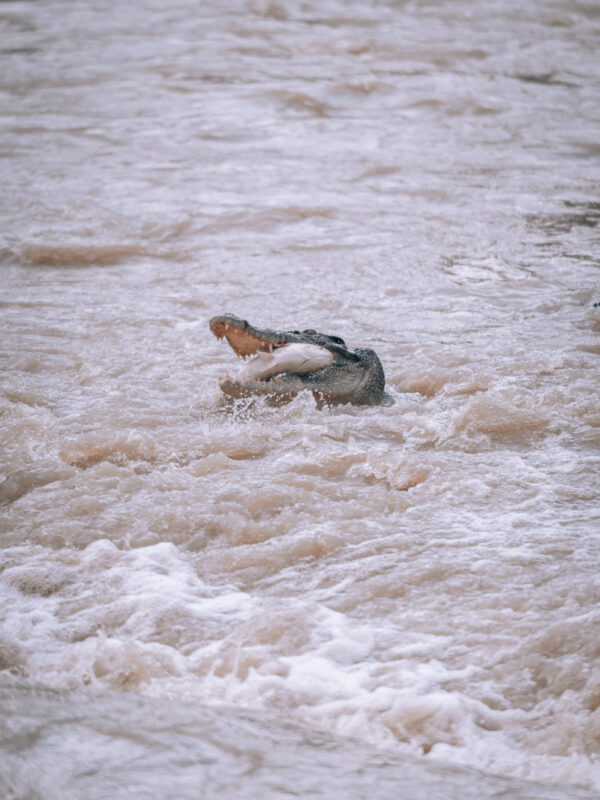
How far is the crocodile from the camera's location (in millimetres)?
4805

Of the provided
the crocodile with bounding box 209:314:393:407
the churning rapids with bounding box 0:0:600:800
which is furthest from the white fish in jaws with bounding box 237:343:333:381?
the churning rapids with bounding box 0:0:600:800

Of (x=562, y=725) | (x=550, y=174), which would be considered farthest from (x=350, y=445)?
(x=550, y=174)

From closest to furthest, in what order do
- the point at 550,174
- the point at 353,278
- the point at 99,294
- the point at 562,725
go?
the point at 562,725 → the point at 99,294 → the point at 353,278 → the point at 550,174

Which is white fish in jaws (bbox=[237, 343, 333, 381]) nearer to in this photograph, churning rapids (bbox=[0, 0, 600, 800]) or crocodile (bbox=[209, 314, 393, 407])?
crocodile (bbox=[209, 314, 393, 407])

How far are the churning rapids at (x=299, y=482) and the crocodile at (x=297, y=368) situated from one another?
92 millimetres

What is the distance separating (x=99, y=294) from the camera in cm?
678

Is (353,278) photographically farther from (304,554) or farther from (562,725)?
(562,725)

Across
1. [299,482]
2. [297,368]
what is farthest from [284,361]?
[299,482]

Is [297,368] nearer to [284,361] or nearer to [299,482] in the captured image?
[284,361]

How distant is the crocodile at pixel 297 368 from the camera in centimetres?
480

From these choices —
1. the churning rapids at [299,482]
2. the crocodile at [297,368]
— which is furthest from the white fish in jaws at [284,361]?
the churning rapids at [299,482]

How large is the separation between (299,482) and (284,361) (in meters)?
0.87

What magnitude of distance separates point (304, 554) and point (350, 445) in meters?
1.03

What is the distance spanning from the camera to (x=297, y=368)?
4871 millimetres
